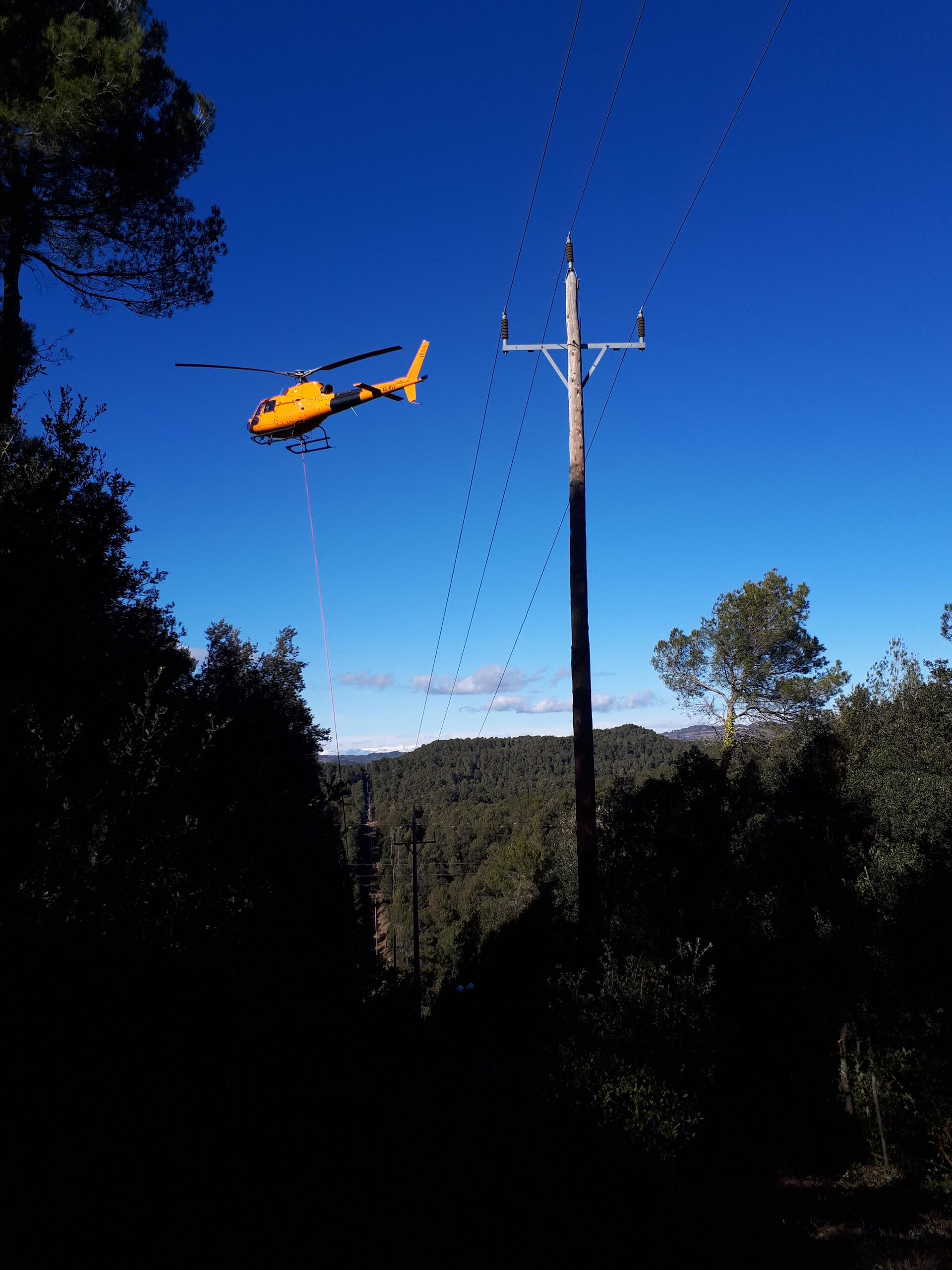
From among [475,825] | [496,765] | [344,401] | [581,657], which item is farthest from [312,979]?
[496,765]

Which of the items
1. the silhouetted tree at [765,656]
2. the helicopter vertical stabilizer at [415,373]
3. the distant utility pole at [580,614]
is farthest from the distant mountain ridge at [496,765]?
the distant utility pole at [580,614]

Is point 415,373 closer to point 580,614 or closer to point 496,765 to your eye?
point 580,614

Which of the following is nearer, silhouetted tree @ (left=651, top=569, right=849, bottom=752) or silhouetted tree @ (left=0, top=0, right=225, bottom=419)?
silhouetted tree @ (left=0, top=0, right=225, bottom=419)

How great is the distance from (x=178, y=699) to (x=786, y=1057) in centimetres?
1248

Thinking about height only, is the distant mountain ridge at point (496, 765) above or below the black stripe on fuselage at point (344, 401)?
below

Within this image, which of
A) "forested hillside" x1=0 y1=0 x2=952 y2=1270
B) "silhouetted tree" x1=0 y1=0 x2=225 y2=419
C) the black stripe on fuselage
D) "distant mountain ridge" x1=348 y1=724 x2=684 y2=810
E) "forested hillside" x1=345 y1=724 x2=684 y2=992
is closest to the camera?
"forested hillside" x1=0 y1=0 x2=952 y2=1270

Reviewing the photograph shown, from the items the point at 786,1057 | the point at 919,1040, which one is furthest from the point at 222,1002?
the point at 786,1057

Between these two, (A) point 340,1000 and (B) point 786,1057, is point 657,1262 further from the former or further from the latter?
(B) point 786,1057

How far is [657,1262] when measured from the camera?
20.3 feet

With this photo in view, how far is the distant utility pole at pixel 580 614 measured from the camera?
833 cm

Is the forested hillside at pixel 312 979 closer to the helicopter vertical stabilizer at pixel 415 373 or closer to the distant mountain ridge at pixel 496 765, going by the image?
the helicopter vertical stabilizer at pixel 415 373

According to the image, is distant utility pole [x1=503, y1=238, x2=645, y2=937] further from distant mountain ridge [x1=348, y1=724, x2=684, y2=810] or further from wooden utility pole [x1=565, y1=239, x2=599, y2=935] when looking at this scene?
distant mountain ridge [x1=348, y1=724, x2=684, y2=810]

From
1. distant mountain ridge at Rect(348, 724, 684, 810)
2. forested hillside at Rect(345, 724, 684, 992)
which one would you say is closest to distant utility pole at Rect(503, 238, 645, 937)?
forested hillside at Rect(345, 724, 684, 992)

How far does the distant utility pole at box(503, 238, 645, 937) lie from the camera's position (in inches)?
328
